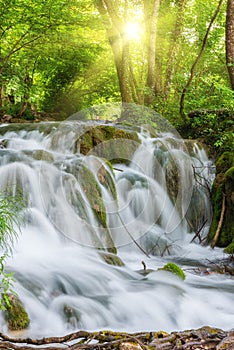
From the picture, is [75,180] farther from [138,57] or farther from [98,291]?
[138,57]

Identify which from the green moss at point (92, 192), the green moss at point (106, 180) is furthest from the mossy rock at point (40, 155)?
the green moss at point (106, 180)

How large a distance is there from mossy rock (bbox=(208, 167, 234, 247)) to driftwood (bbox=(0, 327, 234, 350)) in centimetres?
382

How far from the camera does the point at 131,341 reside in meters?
2.57

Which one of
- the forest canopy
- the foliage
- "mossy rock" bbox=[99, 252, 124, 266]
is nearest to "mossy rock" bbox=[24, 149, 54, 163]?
the foliage

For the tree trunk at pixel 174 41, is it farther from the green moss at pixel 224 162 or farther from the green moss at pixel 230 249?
the green moss at pixel 230 249

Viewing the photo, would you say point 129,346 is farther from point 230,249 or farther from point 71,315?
point 230,249

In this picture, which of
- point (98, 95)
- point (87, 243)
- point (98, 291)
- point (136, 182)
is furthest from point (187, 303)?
point (98, 95)

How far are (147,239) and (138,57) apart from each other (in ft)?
37.7

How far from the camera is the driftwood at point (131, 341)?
2.50 meters

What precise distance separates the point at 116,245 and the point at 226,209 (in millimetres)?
2081

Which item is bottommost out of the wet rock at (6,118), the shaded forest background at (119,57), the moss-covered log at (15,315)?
the moss-covered log at (15,315)

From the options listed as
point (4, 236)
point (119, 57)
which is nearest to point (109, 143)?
point (4, 236)

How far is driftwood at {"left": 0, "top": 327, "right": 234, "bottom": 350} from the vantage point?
98.3 inches

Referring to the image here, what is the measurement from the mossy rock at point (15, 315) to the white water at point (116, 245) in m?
0.07
